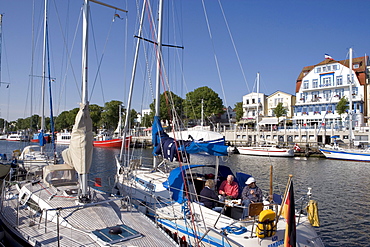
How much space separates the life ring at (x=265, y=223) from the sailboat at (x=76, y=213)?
2375 millimetres

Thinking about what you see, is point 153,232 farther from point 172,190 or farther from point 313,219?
point 313,219

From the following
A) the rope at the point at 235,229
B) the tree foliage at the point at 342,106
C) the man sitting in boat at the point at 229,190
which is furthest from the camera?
the tree foliage at the point at 342,106

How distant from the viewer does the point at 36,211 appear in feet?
27.6

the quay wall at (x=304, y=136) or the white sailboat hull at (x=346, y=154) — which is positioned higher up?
the quay wall at (x=304, y=136)

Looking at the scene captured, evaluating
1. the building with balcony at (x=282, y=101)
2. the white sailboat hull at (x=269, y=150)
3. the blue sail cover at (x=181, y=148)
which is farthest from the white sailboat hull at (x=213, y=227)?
the building with balcony at (x=282, y=101)

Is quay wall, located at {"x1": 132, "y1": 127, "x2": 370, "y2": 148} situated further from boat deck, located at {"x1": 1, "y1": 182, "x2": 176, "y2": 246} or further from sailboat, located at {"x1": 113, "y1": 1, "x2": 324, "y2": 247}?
boat deck, located at {"x1": 1, "y1": 182, "x2": 176, "y2": 246}

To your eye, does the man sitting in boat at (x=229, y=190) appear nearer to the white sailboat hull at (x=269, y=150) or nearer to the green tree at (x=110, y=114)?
the white sailboat hull at (x=269, y=150)

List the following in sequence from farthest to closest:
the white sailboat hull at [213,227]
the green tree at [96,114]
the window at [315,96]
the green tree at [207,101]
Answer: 1. the green tree at [96,114]
2. the green tree at [207,101]
3. the window at [315,96]
4. the white sailboat hull at [213,227]

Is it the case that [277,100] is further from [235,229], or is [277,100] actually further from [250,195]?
[235,229]

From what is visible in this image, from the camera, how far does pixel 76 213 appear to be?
25.8ft

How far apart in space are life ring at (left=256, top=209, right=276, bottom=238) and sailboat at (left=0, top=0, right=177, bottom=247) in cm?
237

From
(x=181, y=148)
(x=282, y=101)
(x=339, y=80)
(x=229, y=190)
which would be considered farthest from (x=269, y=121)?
(x=229, y=190)

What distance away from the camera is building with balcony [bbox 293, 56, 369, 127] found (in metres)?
58.1

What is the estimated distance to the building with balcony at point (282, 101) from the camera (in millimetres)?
72062
